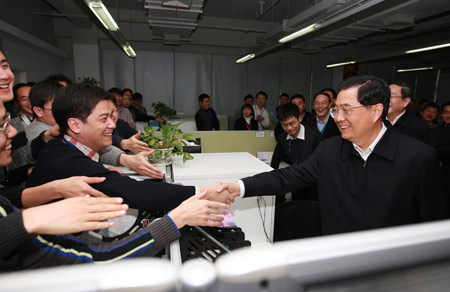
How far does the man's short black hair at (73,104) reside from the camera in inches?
48.4

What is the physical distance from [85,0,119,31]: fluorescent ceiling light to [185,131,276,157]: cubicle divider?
5.80 ft

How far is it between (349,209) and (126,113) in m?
4.12

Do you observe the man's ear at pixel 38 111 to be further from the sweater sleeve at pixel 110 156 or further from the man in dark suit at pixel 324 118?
the man in dark suit at pixel 324 118

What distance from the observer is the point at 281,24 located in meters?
5.46

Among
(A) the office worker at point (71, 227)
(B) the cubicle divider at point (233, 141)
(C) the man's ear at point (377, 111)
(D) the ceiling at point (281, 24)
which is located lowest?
(B) the cubicle divider at point (233, 141)

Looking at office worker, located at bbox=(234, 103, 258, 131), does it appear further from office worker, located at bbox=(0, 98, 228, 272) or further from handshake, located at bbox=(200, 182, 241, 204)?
office worker, located at bbox=(0, 98, 228, 272)

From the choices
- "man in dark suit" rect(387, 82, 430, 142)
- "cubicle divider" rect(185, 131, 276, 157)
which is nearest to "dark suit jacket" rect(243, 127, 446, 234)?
"man in dark suit" rect(387, 82, 430, 142)

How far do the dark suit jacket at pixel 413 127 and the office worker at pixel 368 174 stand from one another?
64.7 inches

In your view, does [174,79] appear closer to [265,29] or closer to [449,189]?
[265,29]

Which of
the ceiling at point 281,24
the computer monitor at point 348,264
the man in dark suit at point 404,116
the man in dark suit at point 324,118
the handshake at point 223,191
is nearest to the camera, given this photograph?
the computer monitor at point 348,264

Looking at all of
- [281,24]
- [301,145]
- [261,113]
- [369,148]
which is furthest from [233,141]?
[281,24]

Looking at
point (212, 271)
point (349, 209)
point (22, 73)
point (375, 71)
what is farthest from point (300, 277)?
point (375, 71)

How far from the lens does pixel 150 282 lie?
0.28m

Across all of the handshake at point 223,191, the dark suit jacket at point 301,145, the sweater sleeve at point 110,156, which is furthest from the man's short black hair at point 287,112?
the sweater sleeve at point 110,156
